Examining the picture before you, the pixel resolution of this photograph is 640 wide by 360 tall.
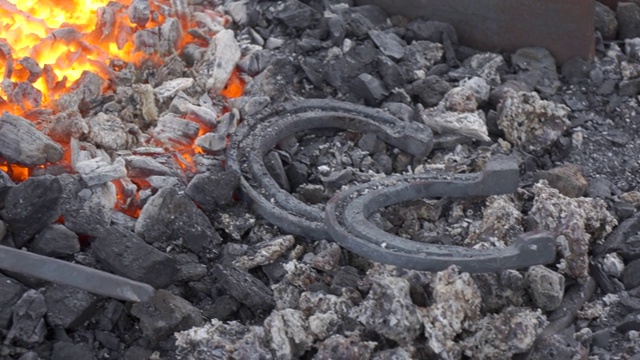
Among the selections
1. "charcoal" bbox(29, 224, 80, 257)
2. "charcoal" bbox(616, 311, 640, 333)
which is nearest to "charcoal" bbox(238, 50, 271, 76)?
"charcoal" bbox(29, 224, 80, 257)

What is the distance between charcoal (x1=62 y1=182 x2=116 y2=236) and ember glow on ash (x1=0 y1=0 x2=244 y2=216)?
10.3 inches

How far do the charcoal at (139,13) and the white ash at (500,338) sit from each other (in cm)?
271

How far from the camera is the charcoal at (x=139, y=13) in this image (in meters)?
5.59

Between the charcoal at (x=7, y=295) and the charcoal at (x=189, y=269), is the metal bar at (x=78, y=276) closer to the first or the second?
the charcoal at (x=7, y=295)

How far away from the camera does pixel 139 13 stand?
559 centimetres

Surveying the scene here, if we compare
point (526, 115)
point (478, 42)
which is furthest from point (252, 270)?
point (478, 42)

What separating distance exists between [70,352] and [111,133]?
4.24ft

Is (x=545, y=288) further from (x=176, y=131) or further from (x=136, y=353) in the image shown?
(x=176, y=131)

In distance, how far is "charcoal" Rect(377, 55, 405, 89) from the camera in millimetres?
5488

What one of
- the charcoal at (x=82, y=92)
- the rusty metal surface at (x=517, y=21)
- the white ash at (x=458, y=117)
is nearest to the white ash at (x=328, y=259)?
the white ash at (x=458, y=117)

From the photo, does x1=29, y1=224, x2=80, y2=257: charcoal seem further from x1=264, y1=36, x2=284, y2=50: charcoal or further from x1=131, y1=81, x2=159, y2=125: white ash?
x1=264, y1=36, x2=284, y2=50: charcoal

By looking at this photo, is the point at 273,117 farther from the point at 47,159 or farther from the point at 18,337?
the point at 18,337

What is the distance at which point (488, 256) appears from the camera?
4.19m

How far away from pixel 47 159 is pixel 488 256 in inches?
83.8
